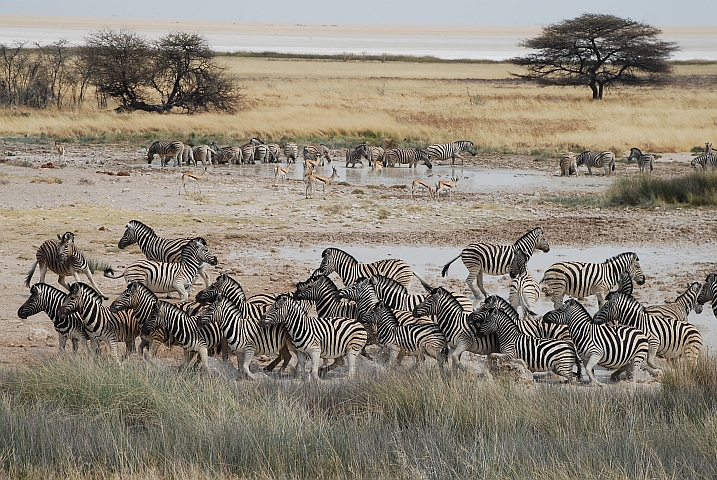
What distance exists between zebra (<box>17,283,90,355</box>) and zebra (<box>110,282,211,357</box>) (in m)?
0.43

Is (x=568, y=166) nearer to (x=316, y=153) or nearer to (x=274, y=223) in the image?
(x=316, y=153)

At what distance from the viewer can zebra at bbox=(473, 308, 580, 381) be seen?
8.12m

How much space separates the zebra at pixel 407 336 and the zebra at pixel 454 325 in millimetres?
218

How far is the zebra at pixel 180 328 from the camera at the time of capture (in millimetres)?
8352

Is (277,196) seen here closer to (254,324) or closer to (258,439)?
(254,324)

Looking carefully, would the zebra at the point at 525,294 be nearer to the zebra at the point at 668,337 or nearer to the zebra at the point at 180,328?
the zebra at the point at 668,337

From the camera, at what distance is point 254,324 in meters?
8.52

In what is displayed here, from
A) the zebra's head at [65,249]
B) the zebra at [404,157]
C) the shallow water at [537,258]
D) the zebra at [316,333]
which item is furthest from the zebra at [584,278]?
the zebra at [404,157]

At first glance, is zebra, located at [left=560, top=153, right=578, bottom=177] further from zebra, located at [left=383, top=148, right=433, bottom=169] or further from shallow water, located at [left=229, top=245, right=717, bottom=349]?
shallow water, located at [left=229, top=245, right=717, bottom=349]

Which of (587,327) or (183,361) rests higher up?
(587,327)

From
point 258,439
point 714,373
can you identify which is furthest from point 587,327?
point 258,439

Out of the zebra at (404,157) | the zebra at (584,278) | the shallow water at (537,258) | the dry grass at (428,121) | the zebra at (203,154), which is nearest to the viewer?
the zebra at (584,278)

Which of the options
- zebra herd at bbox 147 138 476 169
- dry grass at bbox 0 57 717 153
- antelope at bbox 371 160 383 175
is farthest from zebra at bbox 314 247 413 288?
dry grass at bbox 0 57 717 153

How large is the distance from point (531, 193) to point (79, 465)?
53.2 feet
